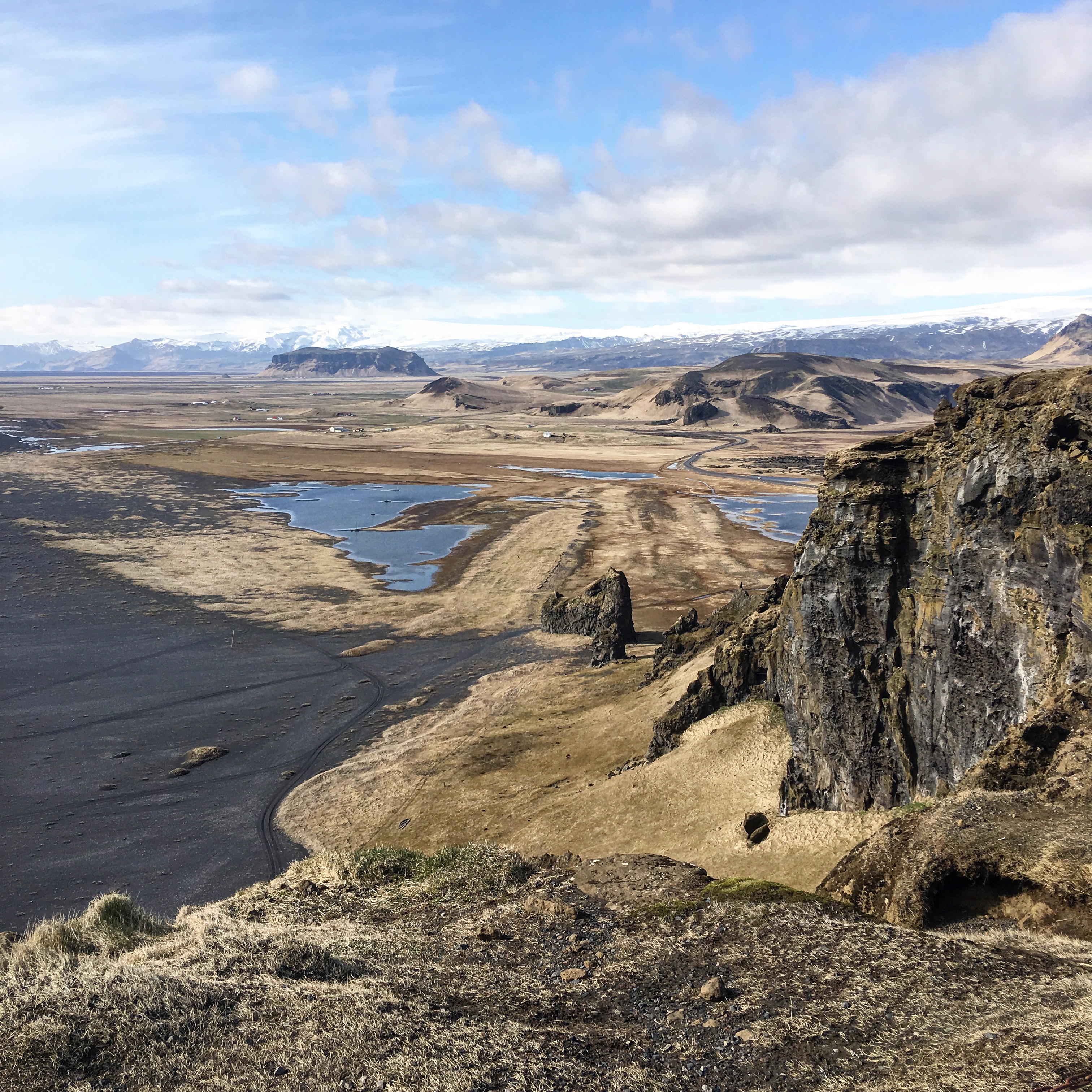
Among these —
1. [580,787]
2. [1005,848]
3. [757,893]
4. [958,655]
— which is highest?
[958,655]

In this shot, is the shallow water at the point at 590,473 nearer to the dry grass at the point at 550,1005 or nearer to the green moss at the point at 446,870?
the green moss at the point at 446,870

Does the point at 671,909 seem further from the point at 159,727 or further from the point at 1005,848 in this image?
the point at 159,727

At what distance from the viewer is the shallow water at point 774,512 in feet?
357

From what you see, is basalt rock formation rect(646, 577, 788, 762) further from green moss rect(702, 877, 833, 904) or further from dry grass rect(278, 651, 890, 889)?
green moss rect(702, 877, 833, 904)

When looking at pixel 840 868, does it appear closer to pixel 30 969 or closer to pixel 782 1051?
pixel 782 1051

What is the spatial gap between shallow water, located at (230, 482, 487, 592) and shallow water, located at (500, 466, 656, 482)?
23.6 m

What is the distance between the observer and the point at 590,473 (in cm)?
16550

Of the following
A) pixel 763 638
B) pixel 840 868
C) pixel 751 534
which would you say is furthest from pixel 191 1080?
pixel 751 534

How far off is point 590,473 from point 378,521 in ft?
204

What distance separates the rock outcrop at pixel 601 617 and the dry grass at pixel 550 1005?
3587 cm

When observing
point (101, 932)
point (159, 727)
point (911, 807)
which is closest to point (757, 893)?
point (911, 807)

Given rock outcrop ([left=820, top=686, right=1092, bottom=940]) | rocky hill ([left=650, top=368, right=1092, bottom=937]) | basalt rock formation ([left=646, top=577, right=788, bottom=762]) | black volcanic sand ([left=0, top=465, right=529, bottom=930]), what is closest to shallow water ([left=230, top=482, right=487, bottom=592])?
black volcanic sand ([left=0, top=465, right=529, bottom=930])

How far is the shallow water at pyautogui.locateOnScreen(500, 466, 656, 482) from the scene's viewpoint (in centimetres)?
15788

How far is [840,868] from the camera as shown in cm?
1959
